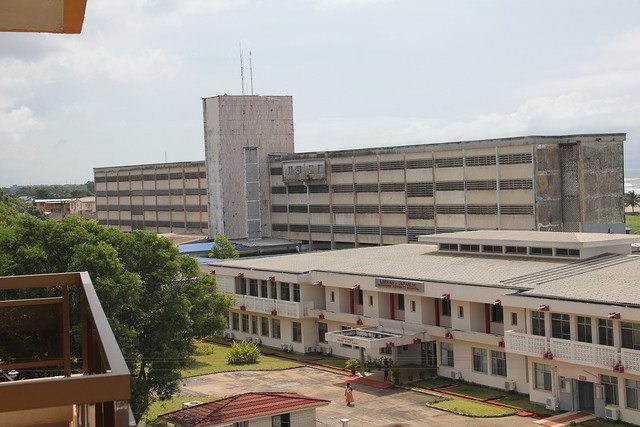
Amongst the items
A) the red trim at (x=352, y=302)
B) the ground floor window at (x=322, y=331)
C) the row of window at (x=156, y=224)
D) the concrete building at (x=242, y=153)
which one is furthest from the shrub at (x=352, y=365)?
the row of window at (x=156, y=224)

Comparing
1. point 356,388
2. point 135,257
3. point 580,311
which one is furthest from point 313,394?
point 580,311

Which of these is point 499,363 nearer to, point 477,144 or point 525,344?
point 525,344

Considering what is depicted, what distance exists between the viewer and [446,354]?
45.8 meters

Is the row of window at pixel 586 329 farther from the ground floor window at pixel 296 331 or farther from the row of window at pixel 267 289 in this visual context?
the row of window at pixel 267 289

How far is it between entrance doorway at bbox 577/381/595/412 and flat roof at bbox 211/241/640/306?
3878mm

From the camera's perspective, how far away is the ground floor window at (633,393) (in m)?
35.6

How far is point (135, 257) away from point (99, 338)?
36.1 metres

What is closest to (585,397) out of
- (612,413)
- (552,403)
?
(552,403)

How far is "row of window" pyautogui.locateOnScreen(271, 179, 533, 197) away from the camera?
68.6m

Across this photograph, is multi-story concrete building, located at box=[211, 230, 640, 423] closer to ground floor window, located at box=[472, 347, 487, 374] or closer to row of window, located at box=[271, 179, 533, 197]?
ground floor window, located at box=[472, 347, 487, 374]

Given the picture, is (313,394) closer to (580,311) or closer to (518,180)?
(580,311)

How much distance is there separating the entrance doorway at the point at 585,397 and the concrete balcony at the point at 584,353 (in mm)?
1628

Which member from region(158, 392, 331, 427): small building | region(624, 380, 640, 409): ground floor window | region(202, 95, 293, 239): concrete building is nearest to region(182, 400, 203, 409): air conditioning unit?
region(158, 392, 331, 427): small building

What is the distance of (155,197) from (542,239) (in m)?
72.1
